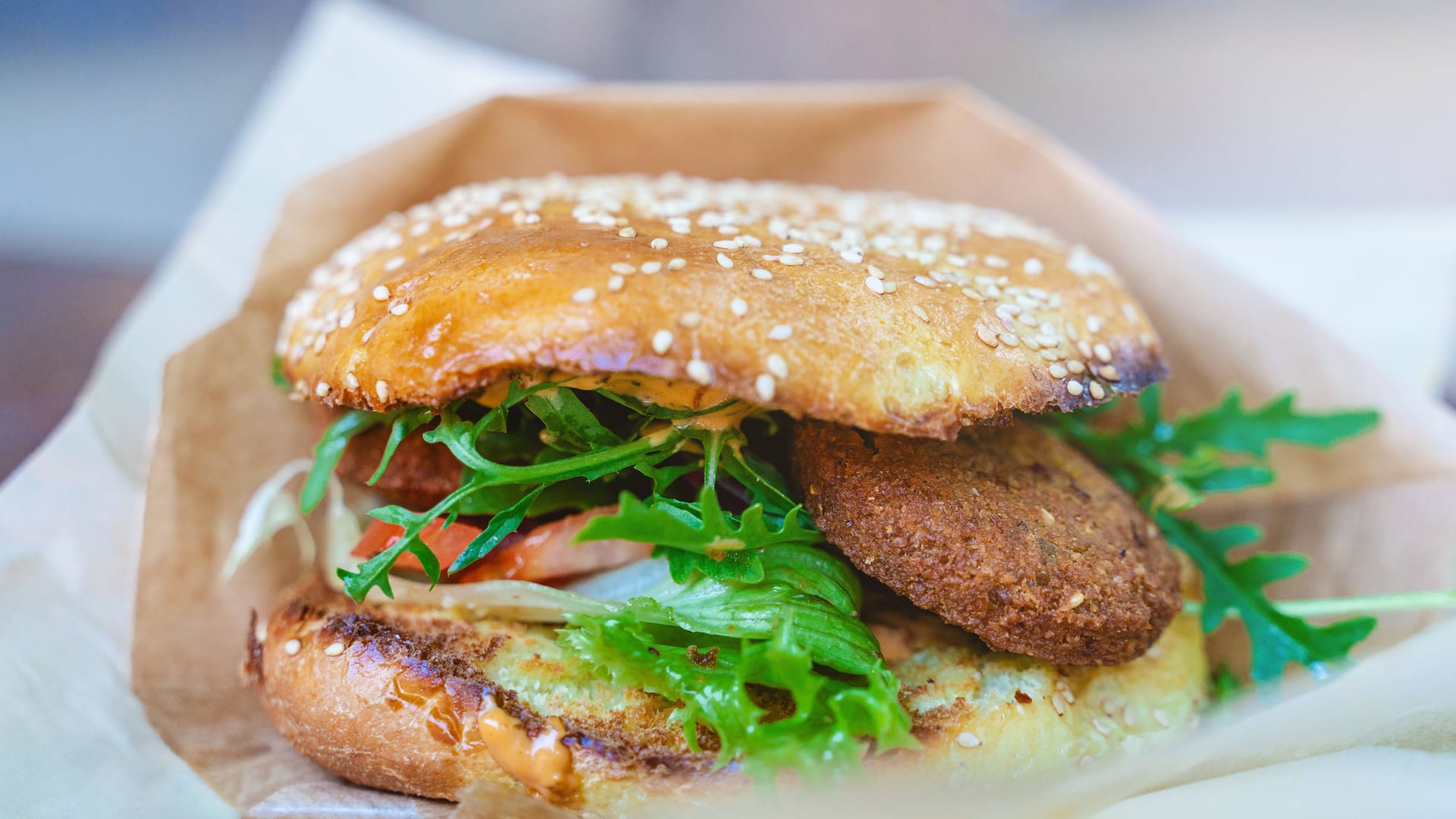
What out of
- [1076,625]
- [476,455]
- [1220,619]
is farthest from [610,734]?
[1220,619]

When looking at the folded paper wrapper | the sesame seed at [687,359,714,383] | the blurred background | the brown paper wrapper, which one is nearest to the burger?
the sesame seed at [687,359,714,383]

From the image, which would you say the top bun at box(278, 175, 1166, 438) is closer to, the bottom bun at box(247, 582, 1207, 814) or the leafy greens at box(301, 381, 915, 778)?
the leafy greens at box(301, 381, 915, 778)

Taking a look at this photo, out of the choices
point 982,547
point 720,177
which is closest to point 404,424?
point 982,547

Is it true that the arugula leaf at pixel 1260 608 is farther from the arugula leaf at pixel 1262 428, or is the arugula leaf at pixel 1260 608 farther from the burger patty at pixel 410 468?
the burger patty at pixel 410 468

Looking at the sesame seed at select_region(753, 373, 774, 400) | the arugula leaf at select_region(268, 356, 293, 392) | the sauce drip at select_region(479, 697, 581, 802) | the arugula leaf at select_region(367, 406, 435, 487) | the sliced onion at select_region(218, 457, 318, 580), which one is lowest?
the sliced onion at select_region(218, 457, 318, 580)

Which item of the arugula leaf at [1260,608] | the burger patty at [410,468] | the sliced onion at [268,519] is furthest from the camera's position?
the sliced onion at [268,519]

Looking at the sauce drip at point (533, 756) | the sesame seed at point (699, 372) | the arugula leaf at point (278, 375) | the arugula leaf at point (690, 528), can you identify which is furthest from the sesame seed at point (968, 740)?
the arugula leaf at point (278, 375)
